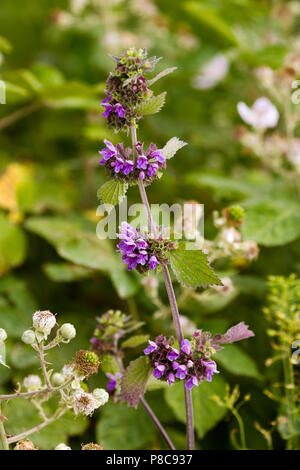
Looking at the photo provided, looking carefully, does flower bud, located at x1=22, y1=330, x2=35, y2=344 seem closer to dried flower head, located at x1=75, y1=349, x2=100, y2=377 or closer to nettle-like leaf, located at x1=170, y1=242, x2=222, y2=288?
dried flower head, located at x1=75, y1=349, x2=100, y2=377

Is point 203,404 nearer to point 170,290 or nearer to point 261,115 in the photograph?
point 170,290

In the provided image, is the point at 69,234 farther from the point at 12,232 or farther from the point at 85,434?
the point at 85,434

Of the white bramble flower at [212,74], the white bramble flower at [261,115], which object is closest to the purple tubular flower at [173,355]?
the white bramble flower at [261,115]

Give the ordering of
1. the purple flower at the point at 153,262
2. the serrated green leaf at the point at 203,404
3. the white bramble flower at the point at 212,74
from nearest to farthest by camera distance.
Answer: the purple flower at the point at 153,262 < the serrated green leaf at the point at 203,404 < the white bramble flower at the point at 212,74

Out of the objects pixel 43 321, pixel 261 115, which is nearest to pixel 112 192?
pixel 43 321

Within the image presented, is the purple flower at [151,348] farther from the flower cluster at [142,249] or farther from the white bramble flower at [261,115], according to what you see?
the white bramble flower at [261,115]

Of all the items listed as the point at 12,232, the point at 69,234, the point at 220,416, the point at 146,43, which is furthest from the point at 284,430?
the point at 146,43
